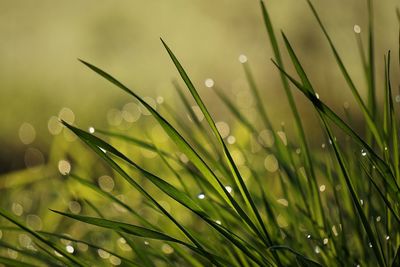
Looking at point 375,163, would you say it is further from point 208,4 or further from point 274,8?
point 208,4

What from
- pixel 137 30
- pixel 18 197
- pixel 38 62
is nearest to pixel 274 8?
pixel 137 30

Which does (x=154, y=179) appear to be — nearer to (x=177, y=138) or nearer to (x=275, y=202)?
(x=177, y=138)

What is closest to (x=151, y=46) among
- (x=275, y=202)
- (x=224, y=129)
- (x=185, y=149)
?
(x=224, y=129)

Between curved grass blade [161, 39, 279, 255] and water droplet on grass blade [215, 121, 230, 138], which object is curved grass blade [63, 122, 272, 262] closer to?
curved grass blade [161, 39, 279, 255]

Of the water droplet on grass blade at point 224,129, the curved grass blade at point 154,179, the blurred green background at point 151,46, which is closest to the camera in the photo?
the curved grass blade at point 154,179

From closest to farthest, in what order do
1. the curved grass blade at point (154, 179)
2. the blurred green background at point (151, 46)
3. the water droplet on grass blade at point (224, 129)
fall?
the curved grass blade at point (154, 179) < the water droplet on grass blade at point (224, 129) < the blurred green background at point (151, 46)

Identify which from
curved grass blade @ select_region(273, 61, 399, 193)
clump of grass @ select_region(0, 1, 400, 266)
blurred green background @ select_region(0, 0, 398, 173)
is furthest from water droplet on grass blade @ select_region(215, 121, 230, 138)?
curved grass blade @ select_region(273, 61, 399, 193)

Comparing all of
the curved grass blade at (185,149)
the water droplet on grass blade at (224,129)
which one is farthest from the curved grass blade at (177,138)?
the water droplet on grass blade at (224,129)

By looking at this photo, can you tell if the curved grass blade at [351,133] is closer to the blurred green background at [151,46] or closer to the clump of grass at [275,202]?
the clump of grass at [275,202]
